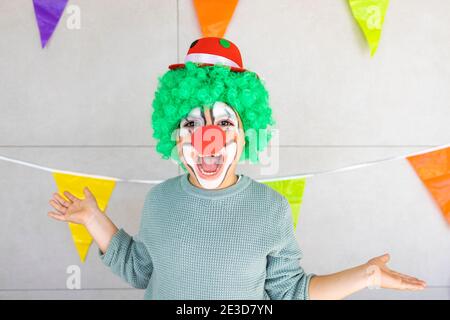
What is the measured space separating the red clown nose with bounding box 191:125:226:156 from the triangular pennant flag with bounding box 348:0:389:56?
0.98m

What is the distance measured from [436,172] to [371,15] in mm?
686

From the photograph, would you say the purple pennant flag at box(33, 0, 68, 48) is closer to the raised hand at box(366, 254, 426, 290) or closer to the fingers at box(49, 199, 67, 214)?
the fingers at box(49, 199, 67, 214)

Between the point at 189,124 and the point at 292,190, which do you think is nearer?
the point at 189,124

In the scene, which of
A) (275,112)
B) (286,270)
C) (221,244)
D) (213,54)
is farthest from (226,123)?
(275,112)

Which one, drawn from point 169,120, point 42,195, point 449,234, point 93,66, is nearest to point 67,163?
point 42,195

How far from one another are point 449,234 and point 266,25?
1.15m

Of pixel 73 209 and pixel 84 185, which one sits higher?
pixel 84 185

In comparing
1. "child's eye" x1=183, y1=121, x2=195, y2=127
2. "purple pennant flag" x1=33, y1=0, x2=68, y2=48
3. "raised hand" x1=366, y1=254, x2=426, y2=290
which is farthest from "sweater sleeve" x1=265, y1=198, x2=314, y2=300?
"purple pennant flag" x1=33, y1=0, x2=68, y2=48

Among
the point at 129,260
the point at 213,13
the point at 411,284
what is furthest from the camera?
the point at 213,13

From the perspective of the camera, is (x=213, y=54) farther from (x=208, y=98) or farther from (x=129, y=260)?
(x=129, y=260)

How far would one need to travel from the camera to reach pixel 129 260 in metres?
1.57

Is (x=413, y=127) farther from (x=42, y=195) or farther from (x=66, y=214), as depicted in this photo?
(x=42, y=195)

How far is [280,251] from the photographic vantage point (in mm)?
1474

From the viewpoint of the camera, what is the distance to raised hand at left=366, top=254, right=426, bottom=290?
4.55 feet
